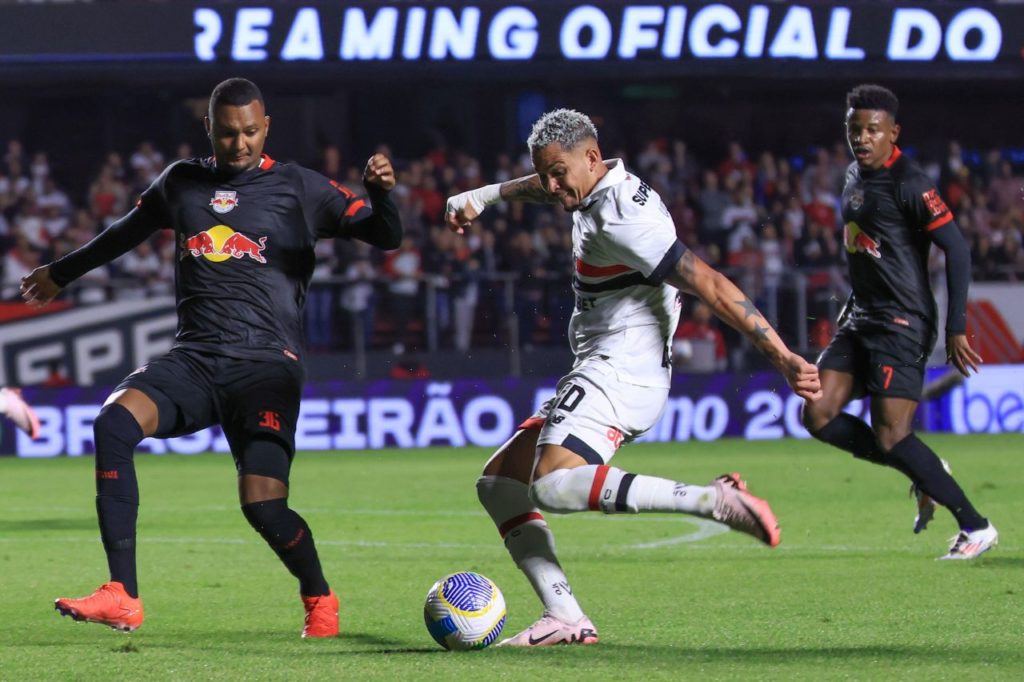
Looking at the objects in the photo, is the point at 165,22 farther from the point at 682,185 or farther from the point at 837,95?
the point at 837,95

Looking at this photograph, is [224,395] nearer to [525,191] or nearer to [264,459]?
[264,459]

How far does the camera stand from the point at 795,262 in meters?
20.7

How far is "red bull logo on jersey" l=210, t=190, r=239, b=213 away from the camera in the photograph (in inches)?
248

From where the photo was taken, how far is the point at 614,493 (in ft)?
17.7

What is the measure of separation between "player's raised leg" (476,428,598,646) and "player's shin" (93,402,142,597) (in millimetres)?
1262

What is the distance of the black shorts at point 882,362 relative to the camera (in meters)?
8.27

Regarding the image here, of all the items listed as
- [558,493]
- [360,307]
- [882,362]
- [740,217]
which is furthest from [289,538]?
[740,217]

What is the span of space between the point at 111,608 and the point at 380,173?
1.81 m

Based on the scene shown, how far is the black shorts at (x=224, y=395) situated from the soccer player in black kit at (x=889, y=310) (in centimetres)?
302

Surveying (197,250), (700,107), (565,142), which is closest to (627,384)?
(565,142)

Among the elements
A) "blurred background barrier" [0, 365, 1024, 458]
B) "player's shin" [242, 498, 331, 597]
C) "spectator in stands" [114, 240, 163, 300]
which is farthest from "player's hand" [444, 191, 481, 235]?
"spectator in stands" [114, 240, 163, 300]

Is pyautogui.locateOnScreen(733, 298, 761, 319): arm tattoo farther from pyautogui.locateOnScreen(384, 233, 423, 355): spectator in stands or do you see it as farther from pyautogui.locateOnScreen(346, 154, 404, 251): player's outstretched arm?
pyautogui.locateOnScreen(384, 233, 423, 355): spectator in stands

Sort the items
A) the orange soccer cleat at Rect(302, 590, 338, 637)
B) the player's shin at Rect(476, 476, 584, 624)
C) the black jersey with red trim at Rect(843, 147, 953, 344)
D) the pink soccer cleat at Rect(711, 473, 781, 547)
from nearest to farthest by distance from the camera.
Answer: the pink soccer cleat at Rect(711, 473, 781, 547), the player's shin at Rect(476, 476, 584, 624), the orange soccer cleat at Rect(302, 590, 338, 637), the black jersey with red trim at Rect(843, 147, 953, 344)

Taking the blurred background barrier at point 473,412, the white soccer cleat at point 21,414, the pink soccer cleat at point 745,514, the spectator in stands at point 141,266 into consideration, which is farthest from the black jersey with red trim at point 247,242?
the spectator in stands at point 141,266
